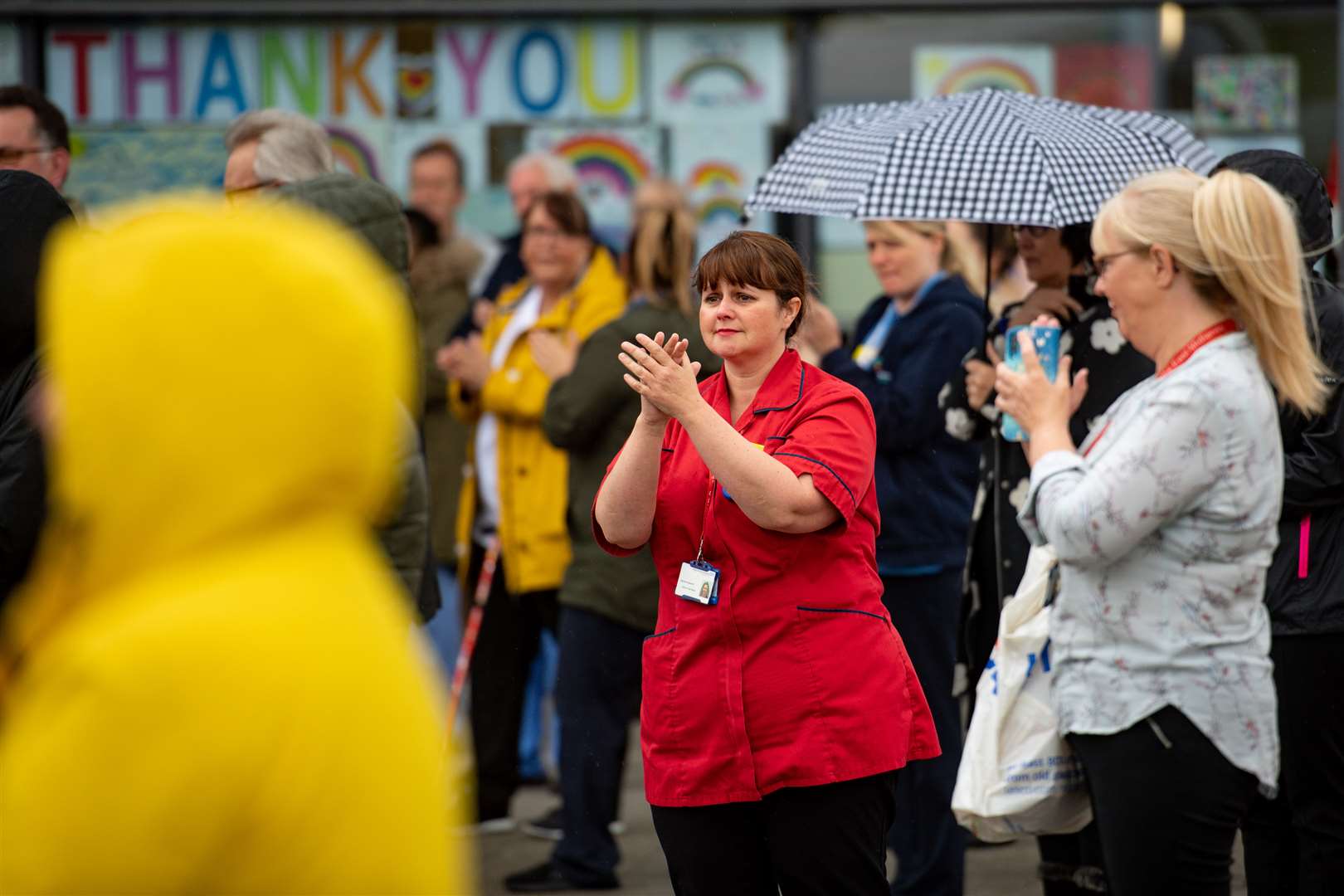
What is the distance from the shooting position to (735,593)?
3.44 metres

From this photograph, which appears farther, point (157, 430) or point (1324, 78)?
point (1324, 78)

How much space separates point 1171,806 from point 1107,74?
22.0ft

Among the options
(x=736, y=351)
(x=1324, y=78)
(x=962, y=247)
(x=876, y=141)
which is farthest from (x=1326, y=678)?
(x=1324, y=78)

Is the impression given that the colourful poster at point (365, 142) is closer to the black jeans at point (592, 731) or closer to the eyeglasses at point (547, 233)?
the eyeglasses at point (547, 233)

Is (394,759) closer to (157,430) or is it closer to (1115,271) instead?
(157,430)

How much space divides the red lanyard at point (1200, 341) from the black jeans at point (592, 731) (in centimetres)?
276

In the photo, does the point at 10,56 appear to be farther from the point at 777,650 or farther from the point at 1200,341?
the point at 1200,341

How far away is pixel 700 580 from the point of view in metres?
3.44

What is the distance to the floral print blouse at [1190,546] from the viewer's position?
Result: 3.11 metres

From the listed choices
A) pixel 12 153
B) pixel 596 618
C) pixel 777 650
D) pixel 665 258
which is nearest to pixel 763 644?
pixel 777 650

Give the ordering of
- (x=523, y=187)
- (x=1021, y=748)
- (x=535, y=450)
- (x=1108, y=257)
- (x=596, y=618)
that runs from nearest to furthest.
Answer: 1. (x=1108, y=257)
2. (x=1021, y=748)
3. (x=596, y=618)
4. (x=535, y=450)
5. (x=523, y=187)

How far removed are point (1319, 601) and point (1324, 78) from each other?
5882 mm

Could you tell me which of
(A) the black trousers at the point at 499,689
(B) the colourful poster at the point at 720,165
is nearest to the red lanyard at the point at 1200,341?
(A) the black trousers at the point at 499,689

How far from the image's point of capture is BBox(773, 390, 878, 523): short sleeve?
134 inches
